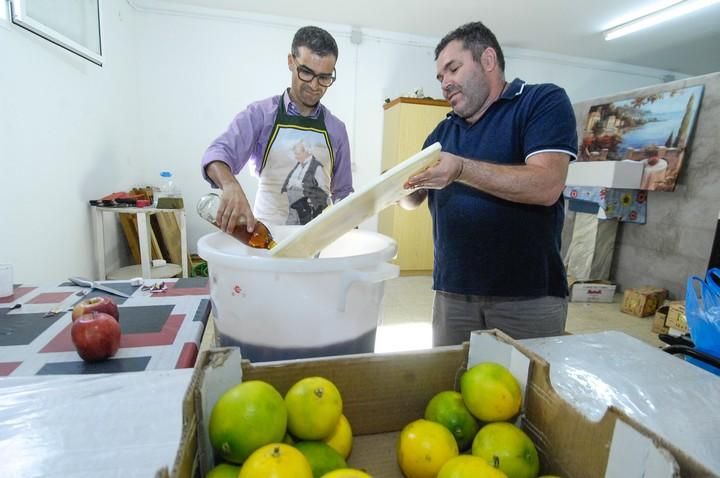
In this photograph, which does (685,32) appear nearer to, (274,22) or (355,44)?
(355,44)

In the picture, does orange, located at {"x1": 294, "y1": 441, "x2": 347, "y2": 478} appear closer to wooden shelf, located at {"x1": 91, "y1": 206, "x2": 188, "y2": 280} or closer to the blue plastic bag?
the blue plastic bag

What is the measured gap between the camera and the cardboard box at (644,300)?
3.16 metres

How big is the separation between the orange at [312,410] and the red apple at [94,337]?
1.59 feet

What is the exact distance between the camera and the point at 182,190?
3.79 m

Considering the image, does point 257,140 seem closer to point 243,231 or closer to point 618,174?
point 243,231

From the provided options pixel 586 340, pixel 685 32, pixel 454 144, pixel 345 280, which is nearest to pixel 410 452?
pixel 345 280

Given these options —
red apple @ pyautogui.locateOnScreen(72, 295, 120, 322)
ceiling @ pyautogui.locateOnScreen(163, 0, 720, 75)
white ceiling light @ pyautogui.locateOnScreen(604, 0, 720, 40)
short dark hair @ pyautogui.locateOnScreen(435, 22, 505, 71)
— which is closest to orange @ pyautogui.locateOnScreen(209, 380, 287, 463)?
red apple @ pyautogui.locateOnScreen(72, 295, 120, 322)

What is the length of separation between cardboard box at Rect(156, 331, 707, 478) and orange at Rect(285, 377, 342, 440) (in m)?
0.07

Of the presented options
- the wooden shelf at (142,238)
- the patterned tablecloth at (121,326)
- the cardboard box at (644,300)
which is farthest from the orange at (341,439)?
the cardboard box at (644,300)

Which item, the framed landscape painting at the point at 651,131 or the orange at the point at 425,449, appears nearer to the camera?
the orange at the point at 425,449

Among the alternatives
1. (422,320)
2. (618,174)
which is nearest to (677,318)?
(618,174)

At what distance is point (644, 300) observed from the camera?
3.15 meters

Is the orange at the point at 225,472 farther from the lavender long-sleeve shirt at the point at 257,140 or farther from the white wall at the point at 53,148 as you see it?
the white wall at the point at 53,148

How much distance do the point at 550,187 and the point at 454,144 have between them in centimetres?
36
